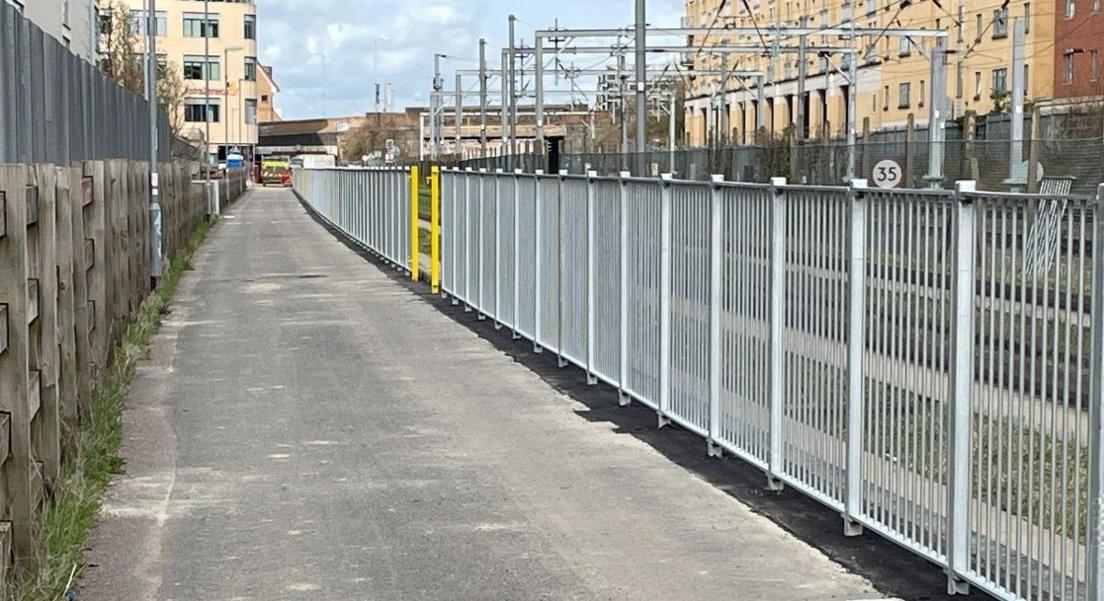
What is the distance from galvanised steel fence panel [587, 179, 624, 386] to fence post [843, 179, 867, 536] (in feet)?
16.9

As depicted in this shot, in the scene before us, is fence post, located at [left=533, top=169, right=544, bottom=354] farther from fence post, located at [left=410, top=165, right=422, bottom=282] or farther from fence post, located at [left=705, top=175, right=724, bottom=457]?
fence post, located at [left=410, top=165, right=422, bottom=282]

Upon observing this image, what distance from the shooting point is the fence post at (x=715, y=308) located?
11062 millimetres

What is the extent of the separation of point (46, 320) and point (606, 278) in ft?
20.4

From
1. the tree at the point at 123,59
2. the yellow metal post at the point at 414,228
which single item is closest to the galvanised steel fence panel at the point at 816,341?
the yellow metal post at the point at 414,228

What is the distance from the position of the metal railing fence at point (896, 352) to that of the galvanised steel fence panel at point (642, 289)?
2cm

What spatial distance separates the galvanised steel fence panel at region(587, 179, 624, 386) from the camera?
13984 millimetres

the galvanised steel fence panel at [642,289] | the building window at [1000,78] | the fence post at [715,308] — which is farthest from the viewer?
the building window at [1000,78]

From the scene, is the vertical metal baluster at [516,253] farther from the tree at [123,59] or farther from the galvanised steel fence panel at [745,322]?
the tree at [123,59]

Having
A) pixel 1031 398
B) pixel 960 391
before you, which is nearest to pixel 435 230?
pixel 960 391

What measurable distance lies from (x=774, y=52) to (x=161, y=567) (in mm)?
42949

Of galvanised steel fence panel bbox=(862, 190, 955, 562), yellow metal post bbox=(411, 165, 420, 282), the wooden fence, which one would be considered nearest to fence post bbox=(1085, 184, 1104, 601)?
galvanised steel fence panel bbox=(862, 190, 955, 562)

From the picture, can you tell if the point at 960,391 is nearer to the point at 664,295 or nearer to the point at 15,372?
the point at 15,372

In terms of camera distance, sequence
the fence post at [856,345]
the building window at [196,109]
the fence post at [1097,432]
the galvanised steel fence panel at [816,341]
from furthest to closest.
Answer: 1. the building window at [196,109]
2. the galvanised steel fence panel at [816,341]
3. the fence post at [856,345]
4. the fence post at [1097,432]

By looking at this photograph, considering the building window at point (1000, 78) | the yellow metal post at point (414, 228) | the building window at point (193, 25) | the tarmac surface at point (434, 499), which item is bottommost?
the tarmac surface at point (434, 499)
